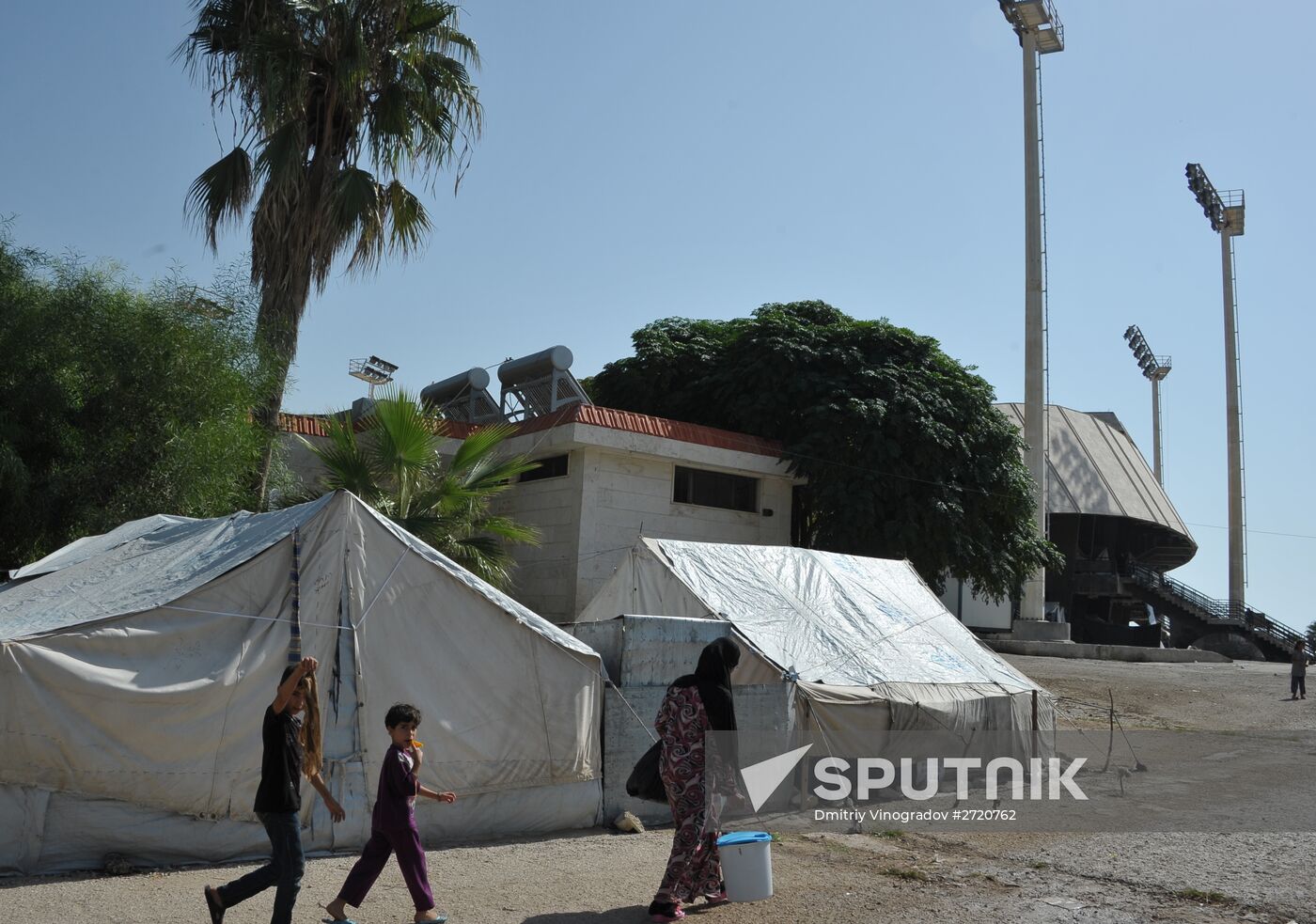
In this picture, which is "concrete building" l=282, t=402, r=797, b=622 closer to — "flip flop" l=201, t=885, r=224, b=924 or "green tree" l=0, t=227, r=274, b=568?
"green tree" l=0, t=227, r=274, b=568

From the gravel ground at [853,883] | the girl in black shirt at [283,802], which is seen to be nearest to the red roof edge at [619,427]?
the gravel ground at [853,883]

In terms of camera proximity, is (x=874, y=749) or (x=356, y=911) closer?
(x=356, y=911)

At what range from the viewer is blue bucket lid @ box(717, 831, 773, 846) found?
665 centimetres

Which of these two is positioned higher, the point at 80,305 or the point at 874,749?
the point at 80,305

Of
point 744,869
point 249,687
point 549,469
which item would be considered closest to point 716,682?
point 744,869

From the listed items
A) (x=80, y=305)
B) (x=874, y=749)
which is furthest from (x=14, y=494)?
(x=874, y=749)

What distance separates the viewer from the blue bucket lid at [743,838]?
21.8ft

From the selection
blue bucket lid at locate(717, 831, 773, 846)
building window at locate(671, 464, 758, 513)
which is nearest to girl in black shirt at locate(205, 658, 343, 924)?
blue bucket lid at locate(717, 831, 773, 846)

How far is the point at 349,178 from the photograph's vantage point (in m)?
15.8

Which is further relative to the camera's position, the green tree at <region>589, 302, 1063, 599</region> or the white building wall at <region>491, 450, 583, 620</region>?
the green tree at <region>589, 302, 1063, 599</region>

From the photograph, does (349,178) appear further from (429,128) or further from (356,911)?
(356,911)

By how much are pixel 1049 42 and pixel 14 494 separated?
126 ft

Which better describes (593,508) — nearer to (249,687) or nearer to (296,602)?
(296,602)

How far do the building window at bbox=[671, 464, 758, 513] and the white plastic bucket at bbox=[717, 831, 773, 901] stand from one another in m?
18.3
